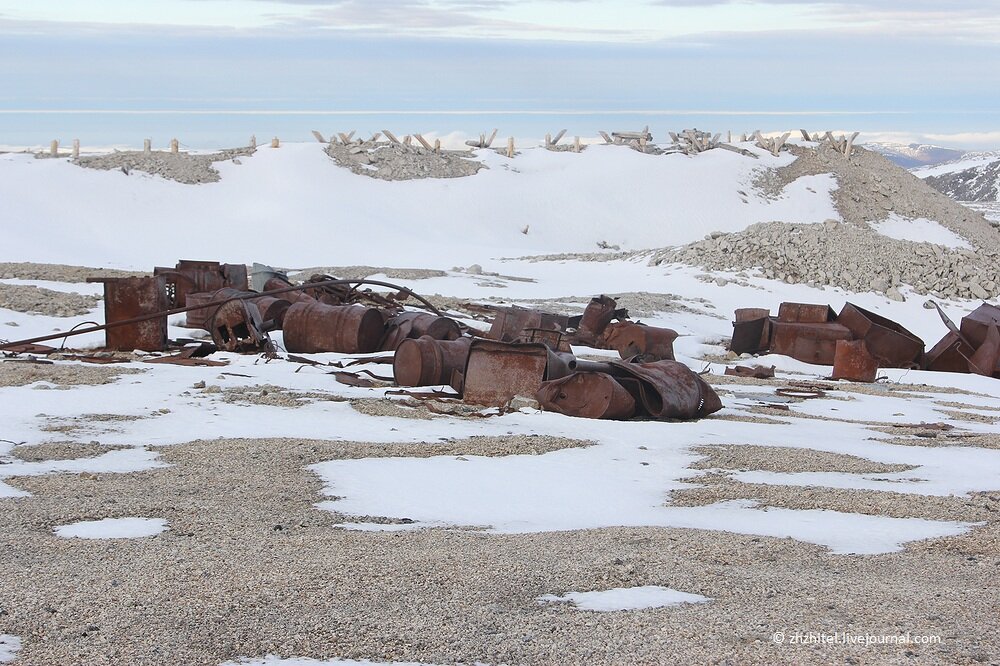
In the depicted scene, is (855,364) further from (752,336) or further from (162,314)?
(162,314)

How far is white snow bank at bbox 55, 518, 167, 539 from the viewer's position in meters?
4.30

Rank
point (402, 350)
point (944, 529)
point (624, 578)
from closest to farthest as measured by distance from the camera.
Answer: point (624, 578) → point (944, 529) → point (402, 350)

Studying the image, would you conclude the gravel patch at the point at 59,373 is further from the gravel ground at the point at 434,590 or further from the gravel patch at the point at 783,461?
the gravel patch at the point at 783,461

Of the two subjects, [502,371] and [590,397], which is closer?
[590,397]

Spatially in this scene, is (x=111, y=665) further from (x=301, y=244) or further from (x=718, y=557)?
(x=301, y=244)

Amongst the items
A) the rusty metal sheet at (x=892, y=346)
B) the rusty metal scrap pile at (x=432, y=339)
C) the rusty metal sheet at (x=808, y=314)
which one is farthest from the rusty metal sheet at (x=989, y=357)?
the rusty metal scrap pile at (x=432, y=339)

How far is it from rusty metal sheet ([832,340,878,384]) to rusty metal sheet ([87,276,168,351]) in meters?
7.07

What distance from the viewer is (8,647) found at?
295 centimetres

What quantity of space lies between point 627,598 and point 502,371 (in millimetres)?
4648

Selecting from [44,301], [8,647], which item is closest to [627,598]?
[8,647]

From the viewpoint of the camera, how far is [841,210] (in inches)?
1606

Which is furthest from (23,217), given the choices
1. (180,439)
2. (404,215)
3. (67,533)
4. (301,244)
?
(67,533)

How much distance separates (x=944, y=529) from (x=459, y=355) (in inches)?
190

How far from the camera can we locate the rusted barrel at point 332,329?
10453 millimetres
